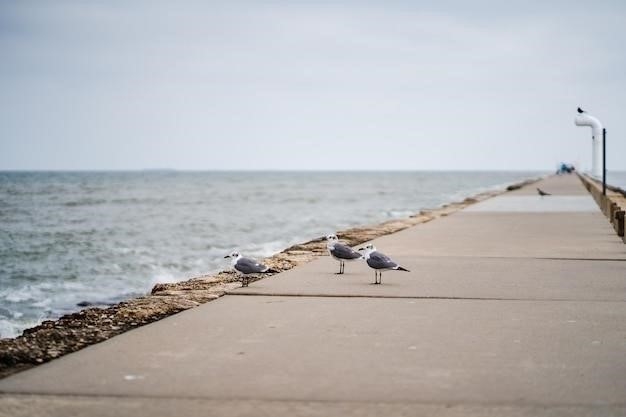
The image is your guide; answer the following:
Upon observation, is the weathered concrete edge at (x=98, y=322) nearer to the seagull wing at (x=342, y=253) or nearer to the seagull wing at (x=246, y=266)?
the seagull wing at (x=246, y=266)

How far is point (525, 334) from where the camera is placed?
6.70 metres

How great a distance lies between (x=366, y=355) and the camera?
5953mm

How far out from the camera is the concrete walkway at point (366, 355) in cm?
478

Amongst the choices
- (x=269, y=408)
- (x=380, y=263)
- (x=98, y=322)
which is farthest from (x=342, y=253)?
(x=269, y=408)

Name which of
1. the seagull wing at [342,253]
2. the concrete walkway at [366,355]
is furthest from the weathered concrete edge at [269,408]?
the seagull wing at [342,253]

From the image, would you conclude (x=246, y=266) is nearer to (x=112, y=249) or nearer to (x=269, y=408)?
(x=269, y=408)

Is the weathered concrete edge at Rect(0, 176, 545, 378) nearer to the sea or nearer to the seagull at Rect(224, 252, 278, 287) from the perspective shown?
the seagull at Rect(224, 252, 278, 287)

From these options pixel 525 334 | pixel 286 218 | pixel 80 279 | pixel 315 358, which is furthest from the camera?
pixel 286 218

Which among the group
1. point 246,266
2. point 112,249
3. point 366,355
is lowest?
point 112,249

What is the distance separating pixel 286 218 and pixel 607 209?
22.1m

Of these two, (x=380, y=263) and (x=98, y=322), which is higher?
(x=380, y=263)

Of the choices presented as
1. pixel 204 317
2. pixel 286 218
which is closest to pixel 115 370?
pixel 204 317

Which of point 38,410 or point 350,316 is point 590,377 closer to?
point 350,316

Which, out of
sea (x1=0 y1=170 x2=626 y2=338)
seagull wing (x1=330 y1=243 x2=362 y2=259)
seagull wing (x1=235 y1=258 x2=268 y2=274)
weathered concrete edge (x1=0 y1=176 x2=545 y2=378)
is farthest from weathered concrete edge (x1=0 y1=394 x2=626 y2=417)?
sea (x1=0 y1=170 x2=626 y2=338)
